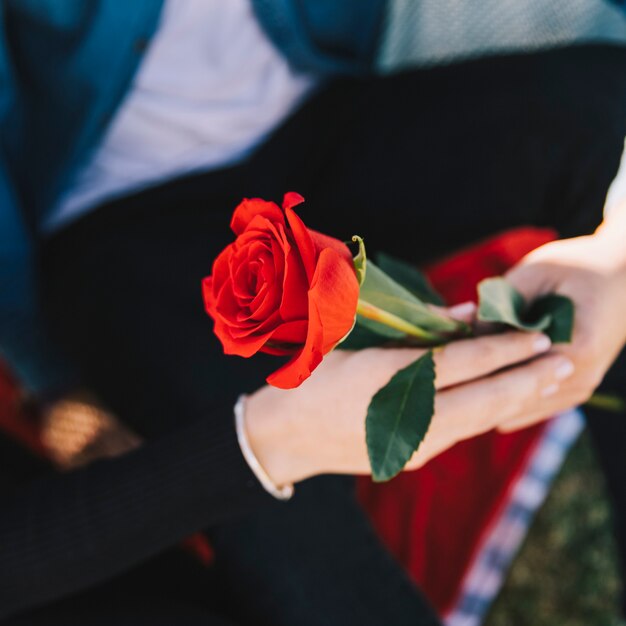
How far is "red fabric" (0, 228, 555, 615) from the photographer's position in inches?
35.4

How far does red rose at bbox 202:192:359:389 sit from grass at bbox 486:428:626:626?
82cm

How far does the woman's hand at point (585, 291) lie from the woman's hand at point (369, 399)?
0.03m

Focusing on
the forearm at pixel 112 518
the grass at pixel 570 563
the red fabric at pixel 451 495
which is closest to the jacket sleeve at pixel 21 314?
the red fabric at pixel 451 495

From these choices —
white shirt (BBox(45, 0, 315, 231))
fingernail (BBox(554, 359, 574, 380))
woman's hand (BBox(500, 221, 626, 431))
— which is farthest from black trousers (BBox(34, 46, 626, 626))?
fingernail (BBox(554, 359, 574, 380))


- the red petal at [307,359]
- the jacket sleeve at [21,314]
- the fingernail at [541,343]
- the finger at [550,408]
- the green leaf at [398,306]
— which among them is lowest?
the jacket sleeve at [21,314]

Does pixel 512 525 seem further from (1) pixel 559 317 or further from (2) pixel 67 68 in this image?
(2) pixel 67 68

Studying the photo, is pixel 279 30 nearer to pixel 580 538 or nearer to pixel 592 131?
pixel 592 131

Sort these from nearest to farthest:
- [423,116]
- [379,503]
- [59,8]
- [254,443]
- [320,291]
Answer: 1. [320,291]
2. [254,443]
3. [59,8]
4. [423,116]
5. [379,503]

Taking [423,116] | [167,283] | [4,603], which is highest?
[423,116]

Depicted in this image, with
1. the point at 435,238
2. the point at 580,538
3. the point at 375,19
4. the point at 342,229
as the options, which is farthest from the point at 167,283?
the point at 580,538

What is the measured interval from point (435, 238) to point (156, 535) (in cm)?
45

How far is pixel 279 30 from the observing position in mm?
794

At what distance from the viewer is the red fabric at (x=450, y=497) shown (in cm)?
90

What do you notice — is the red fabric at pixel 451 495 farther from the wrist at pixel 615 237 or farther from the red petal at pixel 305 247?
the red petal at pixel 305 247
